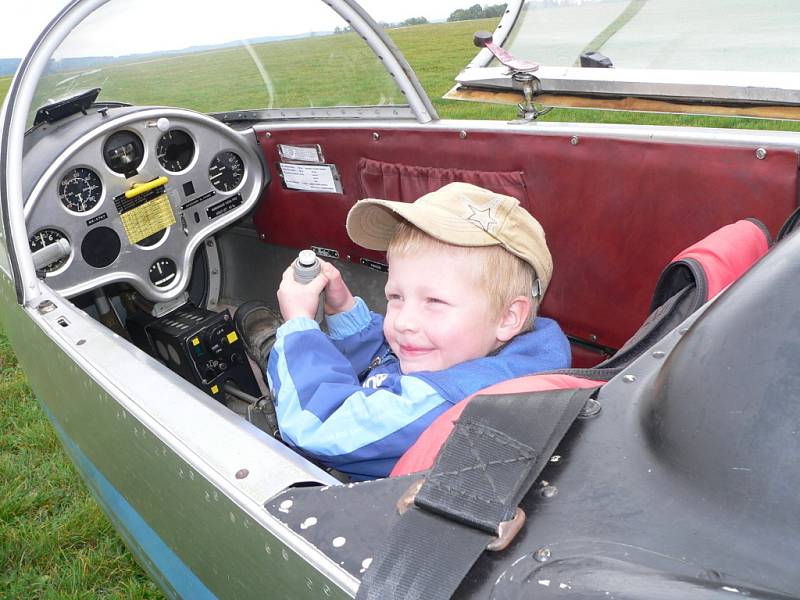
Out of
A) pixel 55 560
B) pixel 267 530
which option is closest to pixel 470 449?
pixel 267 530

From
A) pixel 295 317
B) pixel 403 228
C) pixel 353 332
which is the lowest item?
pixel 353 332

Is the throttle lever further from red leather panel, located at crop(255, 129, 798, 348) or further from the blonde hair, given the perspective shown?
the blonde hair

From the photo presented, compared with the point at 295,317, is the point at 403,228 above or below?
above

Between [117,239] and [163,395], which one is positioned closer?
[163,395]

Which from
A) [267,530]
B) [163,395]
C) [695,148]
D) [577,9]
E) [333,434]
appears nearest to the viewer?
[267,530]

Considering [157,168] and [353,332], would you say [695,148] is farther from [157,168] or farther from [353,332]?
[157,168]

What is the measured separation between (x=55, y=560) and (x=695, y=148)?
224 centimetres

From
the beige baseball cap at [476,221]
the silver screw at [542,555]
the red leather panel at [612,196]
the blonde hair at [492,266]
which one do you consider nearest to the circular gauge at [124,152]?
the red leather panel at [612,196]

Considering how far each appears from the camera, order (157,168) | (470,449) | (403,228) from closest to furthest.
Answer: (470,449) < (403,228) < (157,168)

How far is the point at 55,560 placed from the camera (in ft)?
7.63

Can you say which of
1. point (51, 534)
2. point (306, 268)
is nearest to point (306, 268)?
point (306, 268)

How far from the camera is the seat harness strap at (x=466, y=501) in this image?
2.26 feet

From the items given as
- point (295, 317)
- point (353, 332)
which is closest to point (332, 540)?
point (295, 317)

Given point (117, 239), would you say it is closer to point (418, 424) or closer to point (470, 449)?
point (418, 424)
